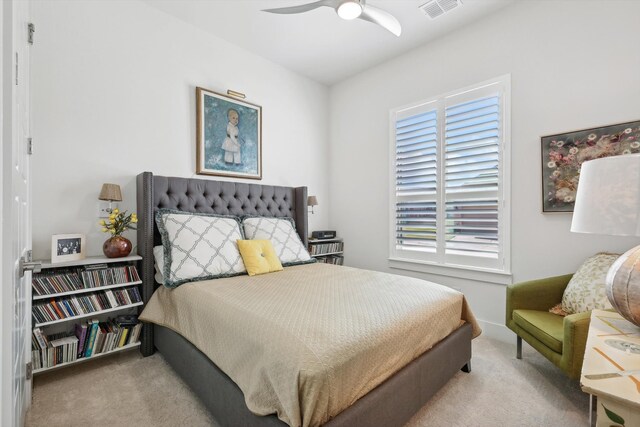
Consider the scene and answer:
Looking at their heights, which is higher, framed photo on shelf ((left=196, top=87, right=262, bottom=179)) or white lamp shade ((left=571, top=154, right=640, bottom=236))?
framed photo on shelf ((left=196, top=87, right=262, bottom=179))

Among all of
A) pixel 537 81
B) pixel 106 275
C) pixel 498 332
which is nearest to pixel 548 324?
pixel 498 332

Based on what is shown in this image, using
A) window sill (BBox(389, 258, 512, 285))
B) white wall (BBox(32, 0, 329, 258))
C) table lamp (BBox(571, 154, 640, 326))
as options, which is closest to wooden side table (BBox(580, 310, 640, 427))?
table lamp (BBox(571, 154, 640, 326))

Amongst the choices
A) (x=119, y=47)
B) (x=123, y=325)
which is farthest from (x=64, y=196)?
(x=119, y=47)

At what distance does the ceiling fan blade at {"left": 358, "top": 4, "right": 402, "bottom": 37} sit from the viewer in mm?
2083

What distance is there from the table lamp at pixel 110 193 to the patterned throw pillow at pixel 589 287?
11.3ft

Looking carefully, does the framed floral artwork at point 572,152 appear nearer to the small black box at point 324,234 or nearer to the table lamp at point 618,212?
the table lamp at point 618,212

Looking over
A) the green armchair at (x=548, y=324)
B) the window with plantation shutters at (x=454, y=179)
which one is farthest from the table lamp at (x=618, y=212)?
the window with plantation shutters at (x=454, y=179)

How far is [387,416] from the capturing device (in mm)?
1331

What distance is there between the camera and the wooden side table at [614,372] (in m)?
0.78

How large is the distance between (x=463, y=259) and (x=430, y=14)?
7.79ft

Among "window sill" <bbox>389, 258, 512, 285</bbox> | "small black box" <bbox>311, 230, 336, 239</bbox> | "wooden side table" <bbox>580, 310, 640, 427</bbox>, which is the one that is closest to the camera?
"wooden side table" <bbox>580, 310, 640, 427</bbox>

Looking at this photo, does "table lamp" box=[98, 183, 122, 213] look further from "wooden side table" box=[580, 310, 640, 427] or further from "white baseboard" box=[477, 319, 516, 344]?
"white baseboard" box=[477, 319, 516, 344]

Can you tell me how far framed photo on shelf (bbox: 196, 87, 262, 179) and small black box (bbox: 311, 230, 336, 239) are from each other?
101 centimetres

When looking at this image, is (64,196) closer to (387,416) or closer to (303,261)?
(303,261)
